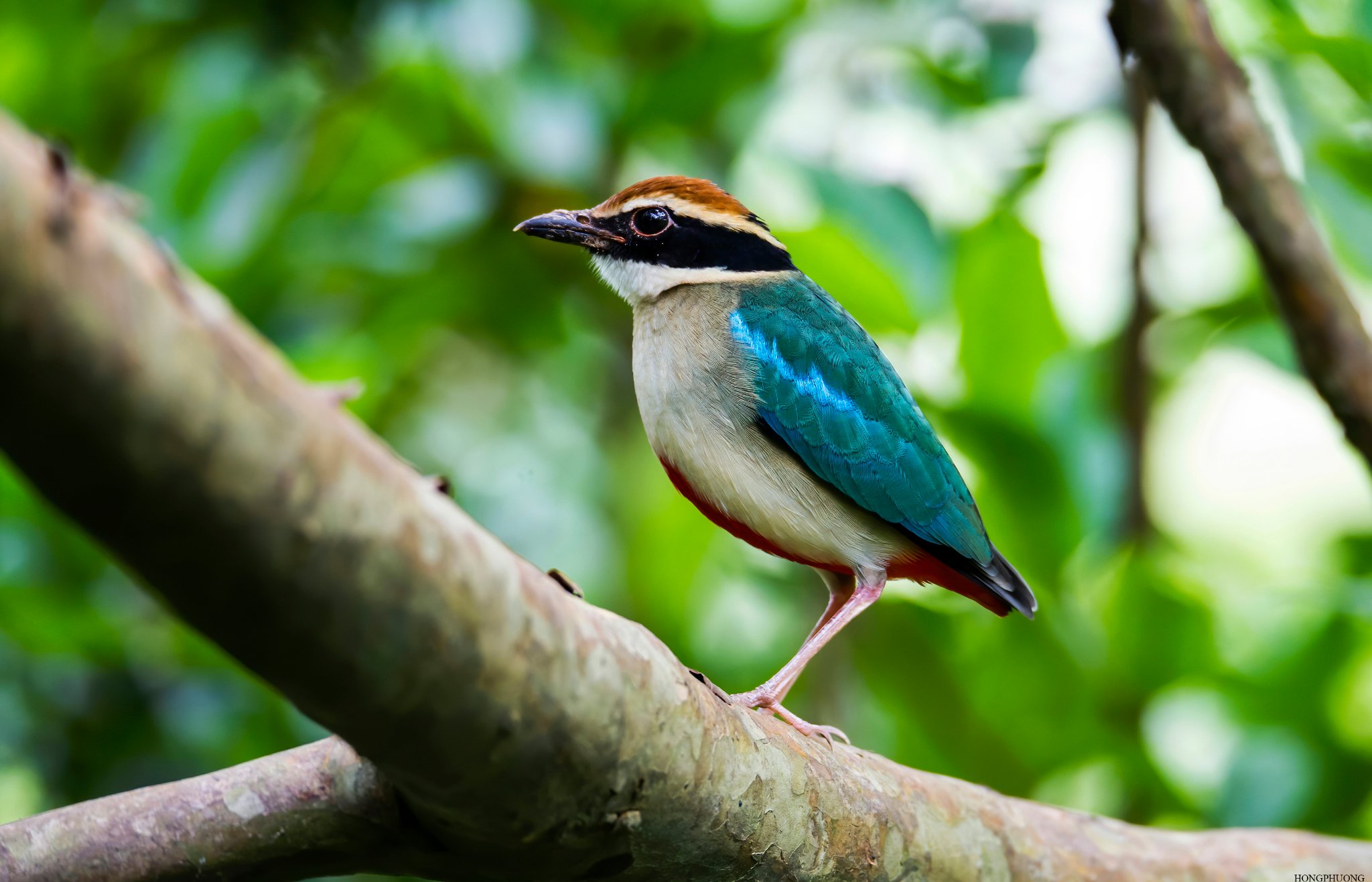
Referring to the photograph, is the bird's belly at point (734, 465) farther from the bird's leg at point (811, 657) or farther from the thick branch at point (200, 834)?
the thick branch at point (200, 834)

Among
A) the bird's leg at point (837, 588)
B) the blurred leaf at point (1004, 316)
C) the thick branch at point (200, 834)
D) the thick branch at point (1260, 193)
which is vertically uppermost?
the thick branch at point (1260, 193)

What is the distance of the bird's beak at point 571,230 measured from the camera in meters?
4.66

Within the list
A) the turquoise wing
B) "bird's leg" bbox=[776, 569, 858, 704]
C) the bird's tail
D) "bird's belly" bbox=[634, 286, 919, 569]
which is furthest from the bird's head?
the bird's tail

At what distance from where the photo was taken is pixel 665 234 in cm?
476

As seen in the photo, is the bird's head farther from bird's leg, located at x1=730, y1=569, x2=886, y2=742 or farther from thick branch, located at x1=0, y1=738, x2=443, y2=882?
thick branch, located at x1=0, y1=738, x2=443, y2=882

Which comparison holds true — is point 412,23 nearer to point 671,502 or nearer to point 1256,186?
point 671,502

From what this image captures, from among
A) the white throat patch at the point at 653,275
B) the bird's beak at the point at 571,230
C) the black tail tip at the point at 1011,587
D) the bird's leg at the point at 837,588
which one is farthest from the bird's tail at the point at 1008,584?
the bird's beak at the point at 571,230

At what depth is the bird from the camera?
164 inches

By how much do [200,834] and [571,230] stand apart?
2680 millimetres

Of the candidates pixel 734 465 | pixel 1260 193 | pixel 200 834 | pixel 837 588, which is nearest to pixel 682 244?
pixel 734 465

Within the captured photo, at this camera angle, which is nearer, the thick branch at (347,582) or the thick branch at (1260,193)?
the thick branch at (347,582)

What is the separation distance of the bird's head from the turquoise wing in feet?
0.94

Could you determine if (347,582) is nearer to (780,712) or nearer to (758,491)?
(780,712)

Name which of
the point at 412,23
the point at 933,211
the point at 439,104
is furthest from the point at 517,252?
the point at 933,211
